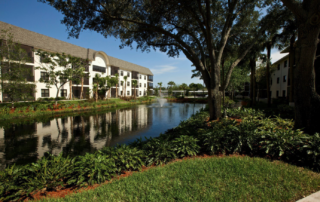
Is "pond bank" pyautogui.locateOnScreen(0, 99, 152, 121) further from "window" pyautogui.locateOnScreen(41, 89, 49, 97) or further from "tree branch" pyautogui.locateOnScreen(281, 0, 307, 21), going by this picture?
"tree branch" pyautogui.locateOnScreen(281, 0, 307, 21)

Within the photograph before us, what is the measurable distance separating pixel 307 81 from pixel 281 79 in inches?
1256

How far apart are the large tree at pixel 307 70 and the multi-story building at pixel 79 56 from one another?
83.8 ft

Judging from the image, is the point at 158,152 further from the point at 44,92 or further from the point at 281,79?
the point at 281,79

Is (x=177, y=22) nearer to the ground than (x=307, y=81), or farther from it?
farther from it

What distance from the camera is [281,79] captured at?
105 ft

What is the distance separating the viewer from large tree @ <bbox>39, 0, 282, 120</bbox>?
28.9 feet

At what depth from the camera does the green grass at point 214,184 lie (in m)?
3.21

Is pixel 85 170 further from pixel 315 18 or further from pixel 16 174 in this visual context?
pixel 315 18

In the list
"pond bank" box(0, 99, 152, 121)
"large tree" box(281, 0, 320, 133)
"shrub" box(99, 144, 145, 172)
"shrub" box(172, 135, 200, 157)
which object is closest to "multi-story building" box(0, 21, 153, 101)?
"pond bank" box(0, 99, 152, 121)

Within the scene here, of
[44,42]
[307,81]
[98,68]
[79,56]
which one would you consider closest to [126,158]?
[307,81]

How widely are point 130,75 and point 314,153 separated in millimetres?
50853

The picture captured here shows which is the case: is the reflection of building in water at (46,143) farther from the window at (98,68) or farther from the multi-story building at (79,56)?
the window at (98,68)

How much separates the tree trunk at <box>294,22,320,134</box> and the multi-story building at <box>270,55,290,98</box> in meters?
27.7

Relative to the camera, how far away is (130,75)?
52.4m
